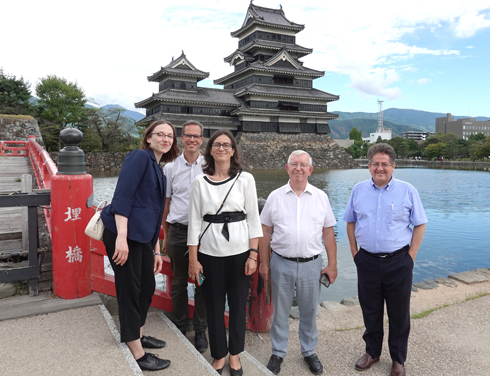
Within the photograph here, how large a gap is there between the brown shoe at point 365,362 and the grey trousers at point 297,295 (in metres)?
0.39

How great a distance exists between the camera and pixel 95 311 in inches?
101

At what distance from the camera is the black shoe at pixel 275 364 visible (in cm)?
270

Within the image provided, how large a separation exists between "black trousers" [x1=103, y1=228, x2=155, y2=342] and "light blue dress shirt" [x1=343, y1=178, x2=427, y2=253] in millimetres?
1619

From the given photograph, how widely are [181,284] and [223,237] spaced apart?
35.9 inches

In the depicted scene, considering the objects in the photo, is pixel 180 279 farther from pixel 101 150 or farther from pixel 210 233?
pixel 101 150

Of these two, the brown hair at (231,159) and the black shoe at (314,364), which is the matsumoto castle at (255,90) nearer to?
the brown hair at (231,159)

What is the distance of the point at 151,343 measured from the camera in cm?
241

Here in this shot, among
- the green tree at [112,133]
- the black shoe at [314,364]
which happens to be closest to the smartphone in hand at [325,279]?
the black shoe at [314,364]

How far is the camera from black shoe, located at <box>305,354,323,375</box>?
2.68m

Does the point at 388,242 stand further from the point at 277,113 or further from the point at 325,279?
the point at 277,113

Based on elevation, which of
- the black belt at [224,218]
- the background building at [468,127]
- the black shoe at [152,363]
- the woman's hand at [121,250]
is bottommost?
the black shoe at [152,363]

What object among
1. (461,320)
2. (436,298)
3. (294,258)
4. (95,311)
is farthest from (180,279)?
(436,298)

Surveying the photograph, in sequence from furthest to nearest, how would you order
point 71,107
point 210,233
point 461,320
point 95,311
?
point 71,107 < point 461,320 < point 95,311 < point 210,233

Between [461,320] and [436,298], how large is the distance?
3.22ft
